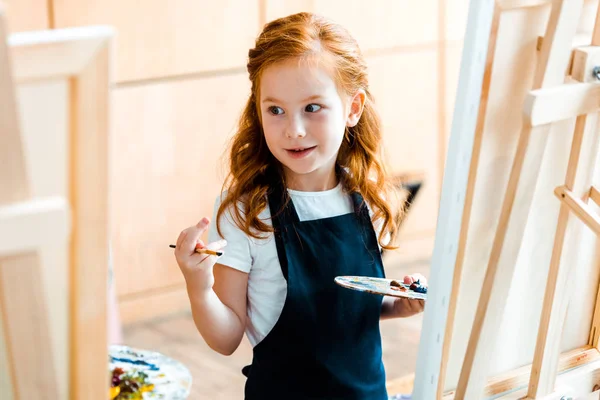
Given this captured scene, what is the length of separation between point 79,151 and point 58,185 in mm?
40

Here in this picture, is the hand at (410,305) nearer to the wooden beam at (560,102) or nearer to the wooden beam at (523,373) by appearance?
the wooden beam at (523,373)

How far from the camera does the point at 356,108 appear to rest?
152 centimetres

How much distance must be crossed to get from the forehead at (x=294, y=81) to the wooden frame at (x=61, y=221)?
0.53m

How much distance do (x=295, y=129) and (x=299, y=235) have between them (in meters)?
0.19

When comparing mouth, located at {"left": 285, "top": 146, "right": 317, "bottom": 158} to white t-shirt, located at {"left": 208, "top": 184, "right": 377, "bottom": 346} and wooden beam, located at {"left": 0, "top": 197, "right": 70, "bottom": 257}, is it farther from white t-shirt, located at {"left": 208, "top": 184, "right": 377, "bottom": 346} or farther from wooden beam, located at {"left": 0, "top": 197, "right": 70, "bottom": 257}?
wooden beam, located at {"left": 0, "top": 197, "right": 70, "bottom": 257}

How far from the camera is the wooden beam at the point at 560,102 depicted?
1161mm

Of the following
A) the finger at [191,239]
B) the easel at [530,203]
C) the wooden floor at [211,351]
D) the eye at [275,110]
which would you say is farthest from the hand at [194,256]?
the wooden floor at [211,351]

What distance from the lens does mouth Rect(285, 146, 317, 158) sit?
140 cm

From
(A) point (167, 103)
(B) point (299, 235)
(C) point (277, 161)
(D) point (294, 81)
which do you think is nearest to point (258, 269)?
(B) point (299, 235)

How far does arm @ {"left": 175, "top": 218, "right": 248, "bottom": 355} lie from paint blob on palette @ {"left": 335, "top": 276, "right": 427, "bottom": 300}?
0.17 m

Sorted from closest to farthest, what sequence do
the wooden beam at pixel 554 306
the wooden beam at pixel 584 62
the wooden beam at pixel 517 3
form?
the wooden beam at pixel 517 3 → the wooden beam at pixel 584 62 → the wooden beam at pixel 554 306

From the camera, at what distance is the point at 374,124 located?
5.28 feet

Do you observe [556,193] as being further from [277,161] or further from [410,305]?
[277,161]

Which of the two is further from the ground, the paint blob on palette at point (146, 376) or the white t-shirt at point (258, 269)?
the white t-shirt at point (258, 269)
